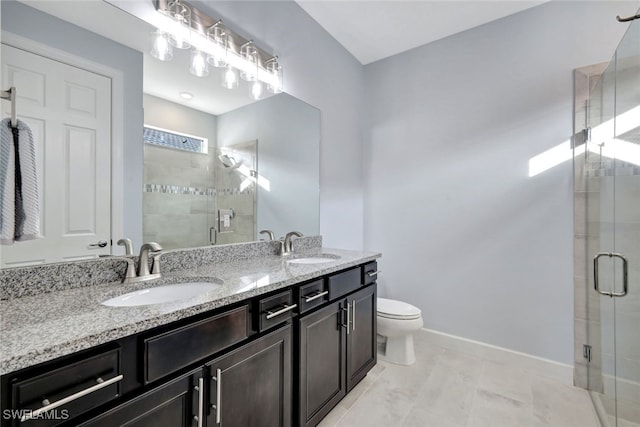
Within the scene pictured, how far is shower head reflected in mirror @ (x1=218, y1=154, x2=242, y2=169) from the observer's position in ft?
5.41

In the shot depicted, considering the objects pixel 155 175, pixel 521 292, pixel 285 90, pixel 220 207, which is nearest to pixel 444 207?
pixel 521 292

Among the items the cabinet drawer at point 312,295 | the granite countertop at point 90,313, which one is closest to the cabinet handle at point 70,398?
the granite countertop at point 90,313

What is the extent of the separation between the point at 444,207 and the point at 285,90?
1.65 metres

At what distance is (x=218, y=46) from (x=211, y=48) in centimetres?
5

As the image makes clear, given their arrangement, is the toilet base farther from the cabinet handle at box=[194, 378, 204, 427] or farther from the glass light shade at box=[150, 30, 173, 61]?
the glass light shade at box=[150, 30, 173, 61]

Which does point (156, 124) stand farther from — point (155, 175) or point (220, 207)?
point (220, 207)

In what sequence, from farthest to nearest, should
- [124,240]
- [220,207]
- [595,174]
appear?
[595,174], [220,207], [124,240]

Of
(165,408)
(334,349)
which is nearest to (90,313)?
(165,408)

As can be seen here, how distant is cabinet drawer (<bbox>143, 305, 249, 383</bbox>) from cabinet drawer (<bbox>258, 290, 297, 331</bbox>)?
7 centimetres

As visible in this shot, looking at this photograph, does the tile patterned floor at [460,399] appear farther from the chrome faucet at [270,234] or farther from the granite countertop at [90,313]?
the chrome faucet at [270,234]

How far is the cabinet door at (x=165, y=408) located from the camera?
73 cm

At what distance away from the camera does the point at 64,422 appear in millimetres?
648

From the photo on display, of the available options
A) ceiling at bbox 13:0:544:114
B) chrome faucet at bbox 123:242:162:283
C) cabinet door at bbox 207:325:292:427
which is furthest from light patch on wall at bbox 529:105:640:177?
chrome faucet at bbox 123:242:162:283

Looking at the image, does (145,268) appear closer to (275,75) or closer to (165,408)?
(165,408)
